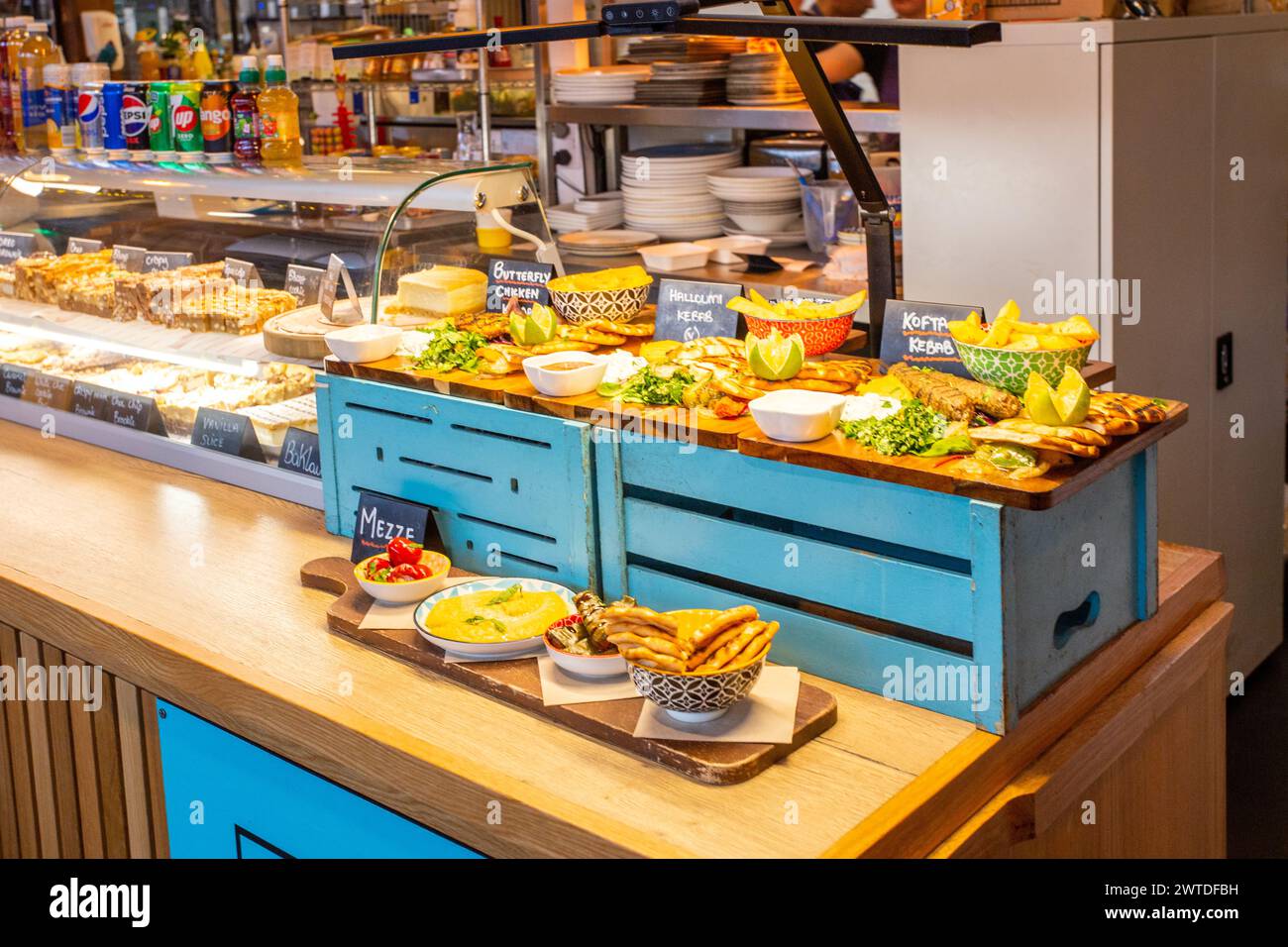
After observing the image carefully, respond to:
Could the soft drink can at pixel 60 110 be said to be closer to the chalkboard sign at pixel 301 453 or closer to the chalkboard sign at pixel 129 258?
the chalkboard sign at pixel 129 258

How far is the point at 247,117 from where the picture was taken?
3213 mm

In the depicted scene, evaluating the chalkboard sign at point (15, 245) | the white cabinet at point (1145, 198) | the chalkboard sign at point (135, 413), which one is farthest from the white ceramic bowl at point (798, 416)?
the chalkboard sign at point (15, 245)

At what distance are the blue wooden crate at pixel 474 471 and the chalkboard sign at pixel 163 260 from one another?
0.97 m

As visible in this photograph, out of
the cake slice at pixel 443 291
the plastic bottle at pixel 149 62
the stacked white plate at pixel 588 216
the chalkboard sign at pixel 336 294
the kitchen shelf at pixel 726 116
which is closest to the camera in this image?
the cake slice at pixel 443 291

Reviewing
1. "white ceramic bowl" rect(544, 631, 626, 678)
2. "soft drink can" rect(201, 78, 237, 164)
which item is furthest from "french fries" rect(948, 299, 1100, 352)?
"soft drink can" rect(201, 78, 237, 164)

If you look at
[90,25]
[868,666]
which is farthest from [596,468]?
[90,25]

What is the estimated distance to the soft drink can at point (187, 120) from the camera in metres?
3.28

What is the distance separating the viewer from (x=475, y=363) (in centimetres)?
223

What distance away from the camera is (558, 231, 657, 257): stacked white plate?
4.54m

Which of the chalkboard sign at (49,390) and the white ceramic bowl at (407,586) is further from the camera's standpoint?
the chalkboard sign at (49,390)

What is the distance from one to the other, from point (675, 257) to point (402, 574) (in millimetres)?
2422
